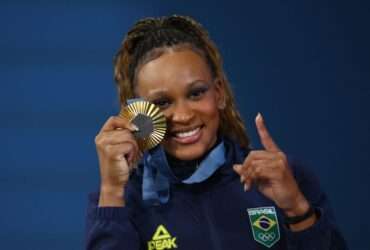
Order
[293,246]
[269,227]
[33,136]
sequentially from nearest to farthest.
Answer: [293,246] < [269,227] < [33,136]

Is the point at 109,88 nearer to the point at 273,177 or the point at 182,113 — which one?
the point at 182,113

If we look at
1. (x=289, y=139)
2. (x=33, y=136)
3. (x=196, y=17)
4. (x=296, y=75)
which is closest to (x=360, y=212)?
(x=289, y=139)

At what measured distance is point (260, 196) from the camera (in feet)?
4.39

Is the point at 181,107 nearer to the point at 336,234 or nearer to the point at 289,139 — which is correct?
the point at 336,234

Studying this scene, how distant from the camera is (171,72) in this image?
1335 mm

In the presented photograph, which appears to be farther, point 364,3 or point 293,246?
point 364,3

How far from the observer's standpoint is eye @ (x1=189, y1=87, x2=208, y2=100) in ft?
4.40

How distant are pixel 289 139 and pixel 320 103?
15 cm

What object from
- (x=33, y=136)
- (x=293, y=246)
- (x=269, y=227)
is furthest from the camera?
(x=33, y=136)

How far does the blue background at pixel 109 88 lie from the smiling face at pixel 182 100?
0.53m

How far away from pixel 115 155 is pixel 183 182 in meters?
0.16

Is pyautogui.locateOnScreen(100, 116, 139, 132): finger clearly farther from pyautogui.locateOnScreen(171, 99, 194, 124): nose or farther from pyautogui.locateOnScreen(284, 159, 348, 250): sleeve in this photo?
pyautogui.locateOnScreen(284, 159, 348, 250): sleeve

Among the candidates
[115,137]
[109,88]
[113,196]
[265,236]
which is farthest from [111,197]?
[109,88]

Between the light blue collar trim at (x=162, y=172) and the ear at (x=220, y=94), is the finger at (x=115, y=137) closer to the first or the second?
the light blue collar trim at (x=162, y=172)
